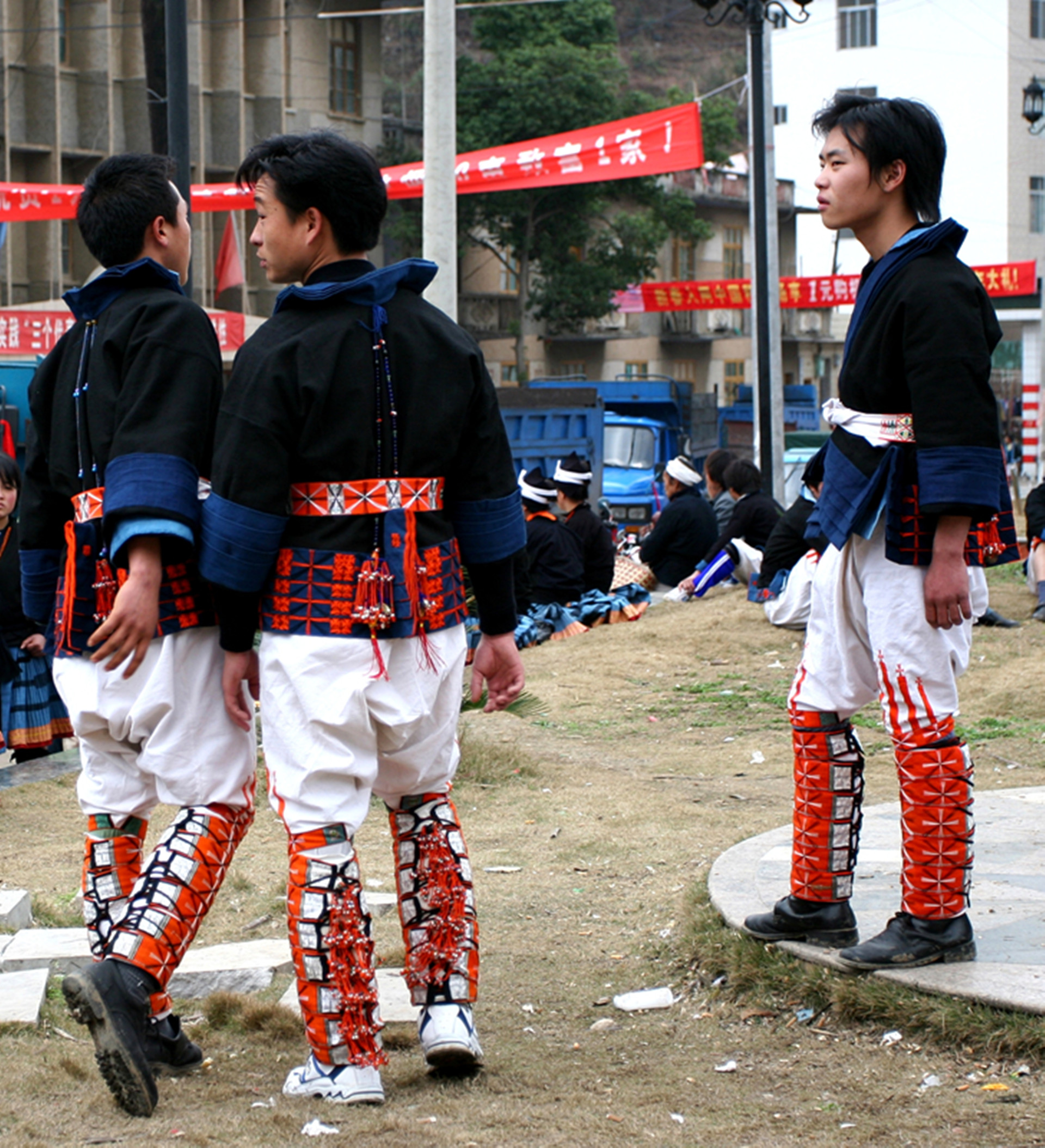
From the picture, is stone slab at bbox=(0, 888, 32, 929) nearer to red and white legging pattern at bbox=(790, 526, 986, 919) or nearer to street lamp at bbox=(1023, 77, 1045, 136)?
red and white legging pattern at bbox=(790, 526, 986, 919)

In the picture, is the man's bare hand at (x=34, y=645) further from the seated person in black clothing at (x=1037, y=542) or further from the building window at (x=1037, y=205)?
the building window at (x=1037, y=205)

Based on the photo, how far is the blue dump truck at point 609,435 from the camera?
20.3 metres

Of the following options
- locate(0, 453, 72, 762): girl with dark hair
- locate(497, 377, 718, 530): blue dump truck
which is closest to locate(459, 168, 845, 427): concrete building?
locate(497, 377, 718, 530): blue dump truck

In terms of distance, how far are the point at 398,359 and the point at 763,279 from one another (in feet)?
56.8

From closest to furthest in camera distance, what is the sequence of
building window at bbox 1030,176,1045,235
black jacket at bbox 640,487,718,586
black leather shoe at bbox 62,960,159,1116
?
black leather shoe at bbox 62,960,159,1116 < black jacket at bbox 640,487,718,586 < building window at bbox 1030,176,1045,235

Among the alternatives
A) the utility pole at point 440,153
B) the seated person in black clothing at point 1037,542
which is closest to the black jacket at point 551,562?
the utility pole at point 440,153

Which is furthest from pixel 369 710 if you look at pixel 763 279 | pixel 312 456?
pixel 763 279

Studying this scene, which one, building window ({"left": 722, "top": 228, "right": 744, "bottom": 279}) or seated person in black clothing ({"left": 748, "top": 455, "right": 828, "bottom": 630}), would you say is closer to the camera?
seated person in black clothing ({"left": 748, "top": 455, "right": 828, "bottom": 630})

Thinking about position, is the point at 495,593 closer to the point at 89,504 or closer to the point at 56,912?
the point at 89,504

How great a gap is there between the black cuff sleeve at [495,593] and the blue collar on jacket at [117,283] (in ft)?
2.85

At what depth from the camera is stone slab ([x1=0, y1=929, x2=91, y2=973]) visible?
3.88 meters

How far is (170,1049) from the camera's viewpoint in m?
3.09

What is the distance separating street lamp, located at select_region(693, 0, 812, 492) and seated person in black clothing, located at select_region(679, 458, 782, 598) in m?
5.34

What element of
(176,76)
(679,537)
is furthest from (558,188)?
(176,76)
